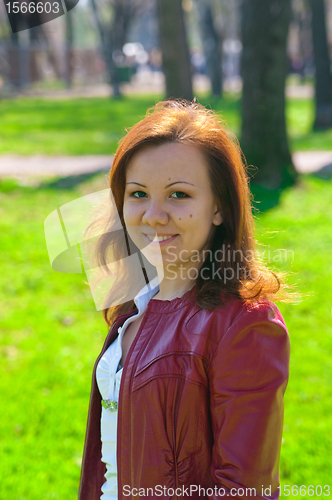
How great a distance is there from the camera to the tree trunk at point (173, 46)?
9398 millimetres

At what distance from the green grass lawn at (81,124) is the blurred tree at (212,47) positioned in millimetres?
1955

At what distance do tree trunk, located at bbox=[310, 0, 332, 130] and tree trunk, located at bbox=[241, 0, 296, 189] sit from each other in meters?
7.32

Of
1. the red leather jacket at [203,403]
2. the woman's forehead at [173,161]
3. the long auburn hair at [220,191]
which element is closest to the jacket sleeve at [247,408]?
the red leather jacket at [203,403]

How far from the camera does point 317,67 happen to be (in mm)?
14766

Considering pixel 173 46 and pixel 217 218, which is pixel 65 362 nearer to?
pixel 217 218

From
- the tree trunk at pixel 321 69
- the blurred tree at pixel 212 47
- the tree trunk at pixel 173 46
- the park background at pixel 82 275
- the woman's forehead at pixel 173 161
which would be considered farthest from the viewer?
the blurred tree at pixel 212 47

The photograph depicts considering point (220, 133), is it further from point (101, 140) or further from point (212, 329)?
point (101, 140)

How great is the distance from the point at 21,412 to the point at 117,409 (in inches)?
85.3

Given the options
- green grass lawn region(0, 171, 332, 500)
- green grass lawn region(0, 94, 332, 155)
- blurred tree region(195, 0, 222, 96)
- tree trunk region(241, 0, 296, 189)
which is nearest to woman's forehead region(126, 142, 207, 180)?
green grass lawn region(0, 171, 332, 500)

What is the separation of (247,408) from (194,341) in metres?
0.22

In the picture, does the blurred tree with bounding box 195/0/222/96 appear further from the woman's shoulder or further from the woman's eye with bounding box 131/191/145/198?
the woman's shoulder

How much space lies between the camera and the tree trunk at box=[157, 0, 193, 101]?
940 centimetres

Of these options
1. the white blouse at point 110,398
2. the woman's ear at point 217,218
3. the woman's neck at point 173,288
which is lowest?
the white blouse at point 110,398

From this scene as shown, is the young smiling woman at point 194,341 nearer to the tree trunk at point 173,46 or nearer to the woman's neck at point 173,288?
the woman's neck at point 173,288
